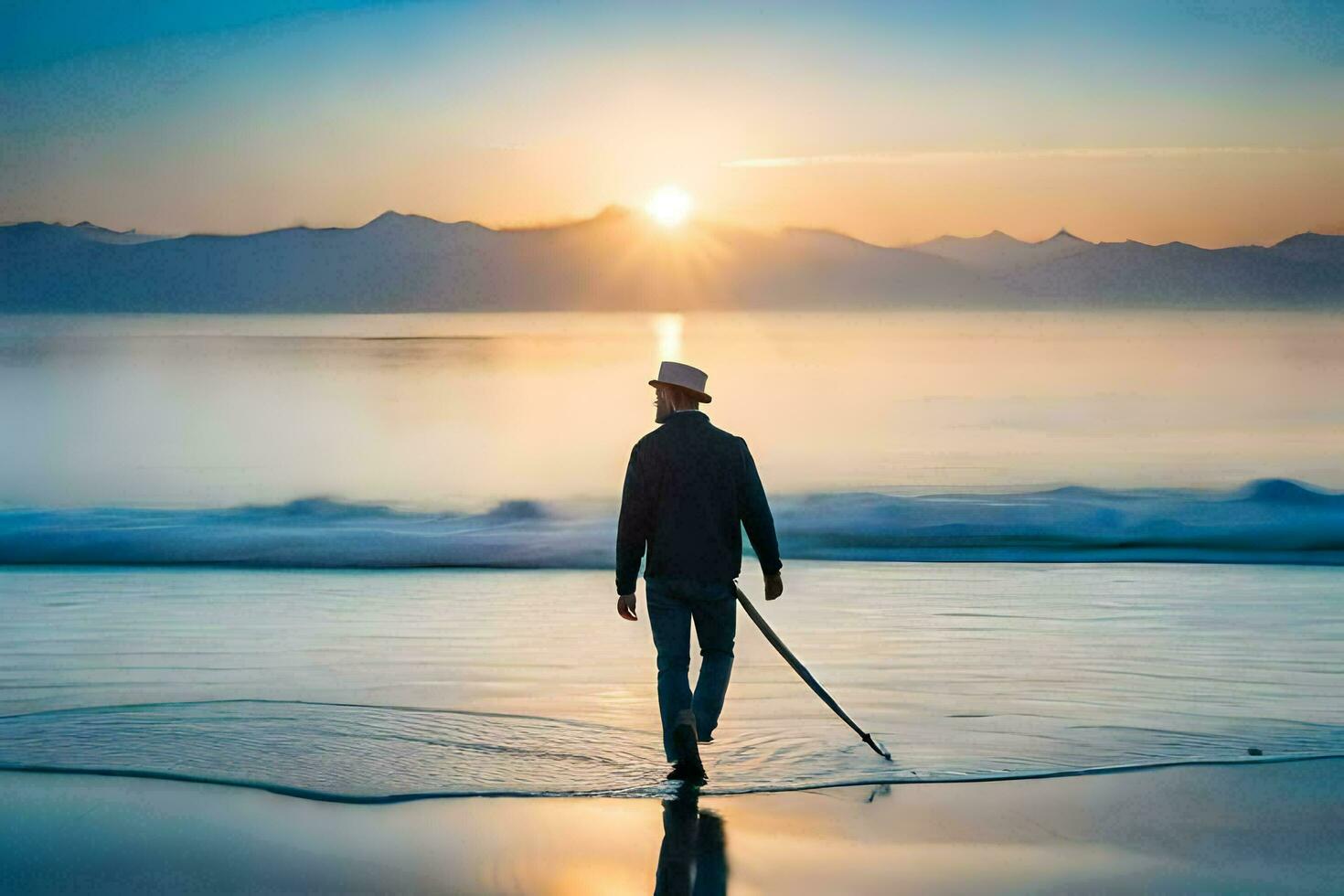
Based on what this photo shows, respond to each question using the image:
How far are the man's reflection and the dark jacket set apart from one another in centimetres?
93

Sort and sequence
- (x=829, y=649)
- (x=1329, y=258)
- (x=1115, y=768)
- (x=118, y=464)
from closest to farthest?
(x=1115, y=768) < (x=829, y=649) < (x=118, y=464) < (x=1329, y=258)

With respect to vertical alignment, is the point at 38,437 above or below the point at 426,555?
above

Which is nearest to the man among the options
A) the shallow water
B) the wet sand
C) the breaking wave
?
the shallow water

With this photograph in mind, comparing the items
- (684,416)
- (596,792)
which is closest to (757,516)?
(684,416)

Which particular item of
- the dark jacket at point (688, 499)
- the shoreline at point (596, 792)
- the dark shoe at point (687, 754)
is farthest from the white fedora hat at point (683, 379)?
the shoreline at point (596, 792)

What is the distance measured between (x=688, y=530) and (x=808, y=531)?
12.5 metres

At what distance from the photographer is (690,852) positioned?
487cm

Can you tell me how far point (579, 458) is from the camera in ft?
Result: 88.8

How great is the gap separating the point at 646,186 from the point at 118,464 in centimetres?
2418

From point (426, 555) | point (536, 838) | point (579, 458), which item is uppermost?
point (579, 458)

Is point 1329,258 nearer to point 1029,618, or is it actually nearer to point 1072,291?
point 1072,291

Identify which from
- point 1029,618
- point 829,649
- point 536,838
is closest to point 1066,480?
point 1029,618

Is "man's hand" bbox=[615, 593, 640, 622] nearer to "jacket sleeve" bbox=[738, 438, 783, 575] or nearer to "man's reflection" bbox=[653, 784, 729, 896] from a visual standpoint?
"jacket sleeve" bbox=[738, 438, 783, 575]

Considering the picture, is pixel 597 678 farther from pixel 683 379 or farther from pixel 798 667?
pixel 683 379
